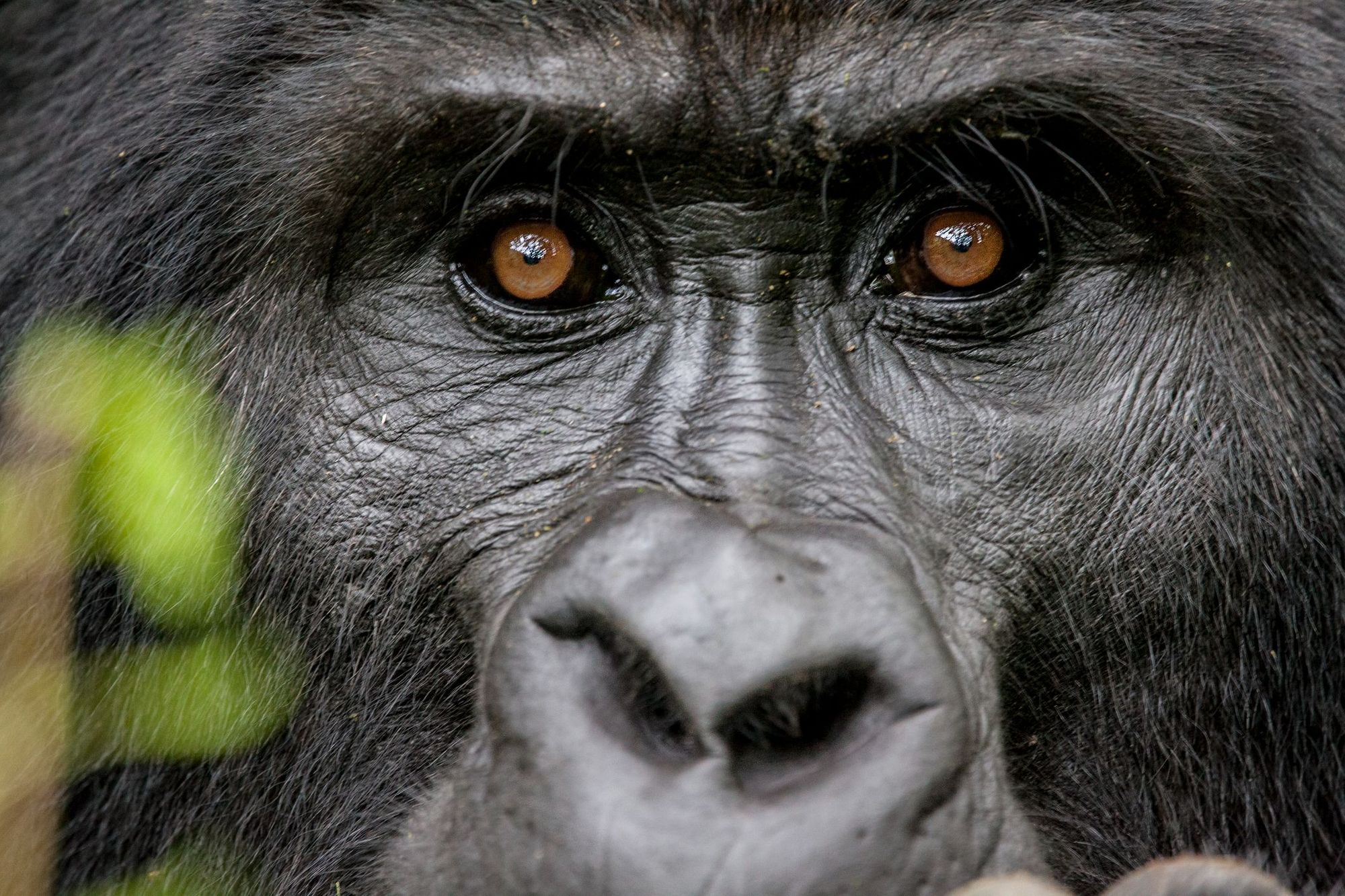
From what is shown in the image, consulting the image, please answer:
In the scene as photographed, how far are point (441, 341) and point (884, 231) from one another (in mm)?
869

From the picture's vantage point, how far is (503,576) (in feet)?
8.98

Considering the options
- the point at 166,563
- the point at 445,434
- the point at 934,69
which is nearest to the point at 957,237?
the point at 934,69

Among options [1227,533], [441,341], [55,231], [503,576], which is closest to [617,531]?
[503,576]

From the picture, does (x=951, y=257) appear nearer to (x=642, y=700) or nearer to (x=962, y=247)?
(x=962, y=247)

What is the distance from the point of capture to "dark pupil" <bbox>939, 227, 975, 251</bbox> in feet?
9.50

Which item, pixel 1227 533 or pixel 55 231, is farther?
pixel 55 231

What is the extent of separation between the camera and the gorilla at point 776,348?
2742 mm

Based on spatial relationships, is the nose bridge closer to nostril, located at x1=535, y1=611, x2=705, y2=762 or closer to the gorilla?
the gorilla

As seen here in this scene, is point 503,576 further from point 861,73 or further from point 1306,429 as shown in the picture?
point 1306,429

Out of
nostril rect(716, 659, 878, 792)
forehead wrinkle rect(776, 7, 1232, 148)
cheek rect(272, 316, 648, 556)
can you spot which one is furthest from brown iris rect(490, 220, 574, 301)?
nostril rect(716, 659, 878, 792)

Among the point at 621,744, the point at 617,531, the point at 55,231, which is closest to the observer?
the point at 621,744

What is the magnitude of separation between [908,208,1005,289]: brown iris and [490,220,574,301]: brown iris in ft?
2.25

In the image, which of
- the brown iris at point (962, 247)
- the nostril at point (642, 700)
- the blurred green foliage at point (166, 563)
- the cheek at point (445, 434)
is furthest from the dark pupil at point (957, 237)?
the blurred green foliage at point (166, 563)

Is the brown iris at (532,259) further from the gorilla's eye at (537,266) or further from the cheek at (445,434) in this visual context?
the cheek at (445,434)
